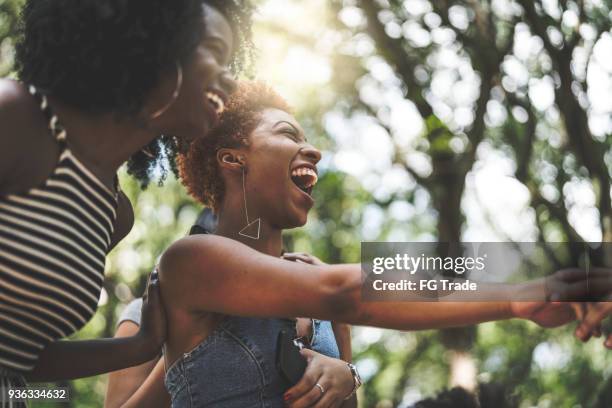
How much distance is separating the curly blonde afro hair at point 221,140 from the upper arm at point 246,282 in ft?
2.04

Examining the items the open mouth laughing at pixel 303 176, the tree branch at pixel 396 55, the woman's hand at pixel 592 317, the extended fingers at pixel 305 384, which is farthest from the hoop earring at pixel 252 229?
the tree branch at pixel 396 55

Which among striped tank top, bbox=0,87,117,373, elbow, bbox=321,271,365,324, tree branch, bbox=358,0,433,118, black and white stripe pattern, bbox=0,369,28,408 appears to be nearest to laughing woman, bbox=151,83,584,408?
elbow, bbox=321,271,365,324

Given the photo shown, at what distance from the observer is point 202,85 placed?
2.29 metres

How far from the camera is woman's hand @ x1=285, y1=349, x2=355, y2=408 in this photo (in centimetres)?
252

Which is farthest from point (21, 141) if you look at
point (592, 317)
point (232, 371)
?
point (592, 317)

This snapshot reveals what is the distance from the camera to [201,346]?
262 cm

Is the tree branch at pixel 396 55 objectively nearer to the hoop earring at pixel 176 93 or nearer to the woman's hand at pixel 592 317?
the hoop earring at pixel 176 93

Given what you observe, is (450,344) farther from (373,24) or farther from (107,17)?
(107,17)

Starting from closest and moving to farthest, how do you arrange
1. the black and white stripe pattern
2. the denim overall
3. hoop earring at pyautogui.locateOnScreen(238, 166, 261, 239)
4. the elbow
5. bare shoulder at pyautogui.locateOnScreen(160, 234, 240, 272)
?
1. the black and white stripe pattern
2. the elbow
3. bare shoulder at pyautogui.locateOnScreen(160, 234, 240, 272)
4. the denim overall
5. hoop earring at pyautogui.locateOnScreen(238, 166, 261, 239)

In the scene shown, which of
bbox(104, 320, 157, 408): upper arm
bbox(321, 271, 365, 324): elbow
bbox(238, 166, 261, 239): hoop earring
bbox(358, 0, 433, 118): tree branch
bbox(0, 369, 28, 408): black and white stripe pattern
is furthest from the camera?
bbox(358, 0, 433, 118): tree branch

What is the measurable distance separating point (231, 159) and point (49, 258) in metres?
1.15

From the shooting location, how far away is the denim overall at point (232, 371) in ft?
8.41

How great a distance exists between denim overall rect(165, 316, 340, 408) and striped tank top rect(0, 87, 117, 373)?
54 centimetres

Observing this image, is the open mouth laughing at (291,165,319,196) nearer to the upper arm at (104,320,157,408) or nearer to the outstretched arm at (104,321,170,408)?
the outstretched arm at (104,321,170,408)
